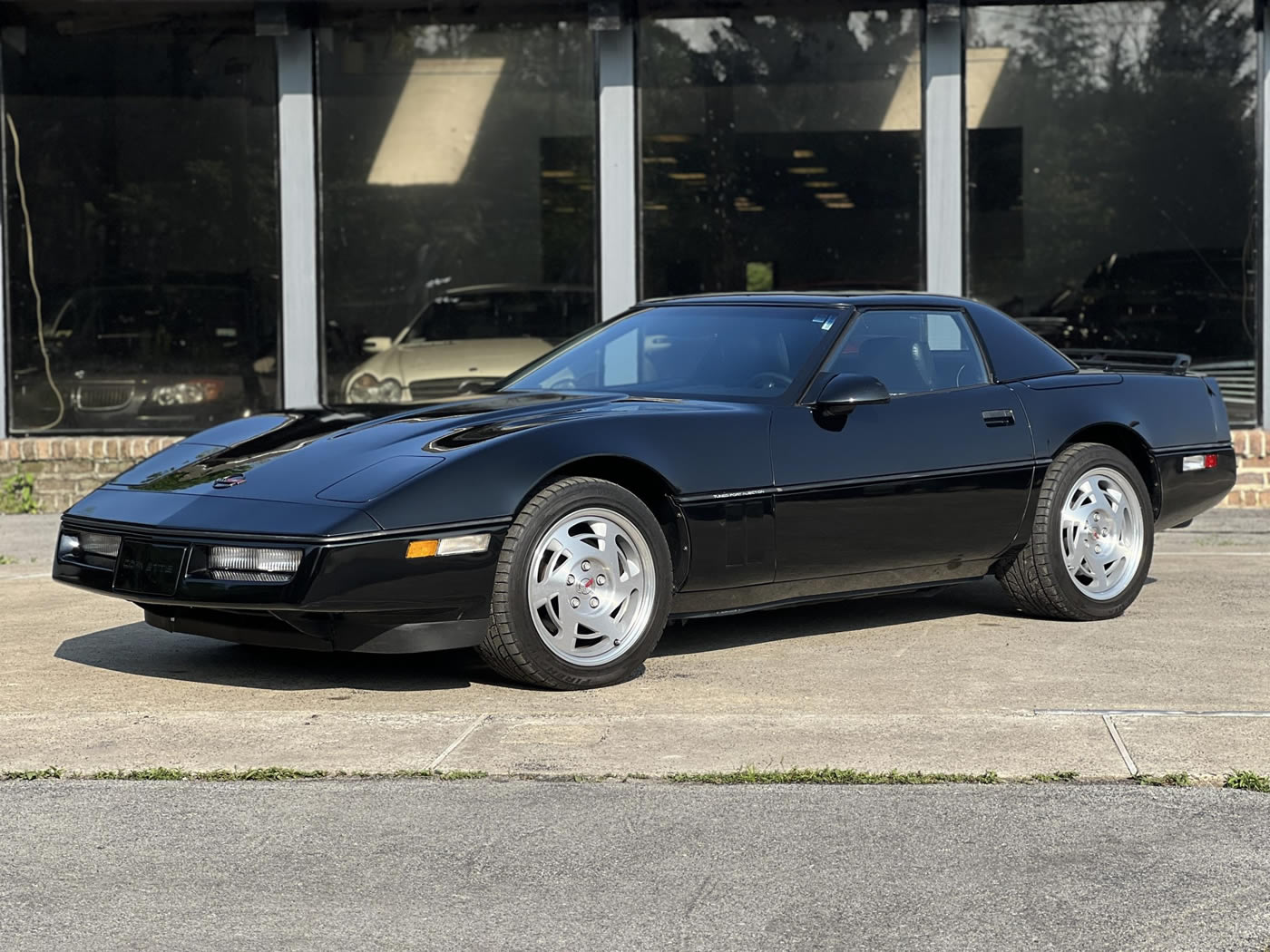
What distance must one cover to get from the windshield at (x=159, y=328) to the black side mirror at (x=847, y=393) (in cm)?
763

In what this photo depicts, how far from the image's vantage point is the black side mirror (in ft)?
21.9

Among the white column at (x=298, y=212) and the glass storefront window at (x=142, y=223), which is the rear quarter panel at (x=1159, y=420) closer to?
the white column at (x=298, y=212)

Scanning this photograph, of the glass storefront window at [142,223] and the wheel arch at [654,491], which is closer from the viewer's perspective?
the wheel arch at [654,491]

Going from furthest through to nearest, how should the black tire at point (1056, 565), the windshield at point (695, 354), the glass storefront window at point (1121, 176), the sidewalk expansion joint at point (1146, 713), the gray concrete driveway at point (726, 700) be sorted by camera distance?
the glass storefront window at point (1121, 176), the black tire at point (1056, 565), the windshield at point (695, 354), the sidewalk expansion joint at point (1146, 713), the gray concrete driveway at point (726, 700)

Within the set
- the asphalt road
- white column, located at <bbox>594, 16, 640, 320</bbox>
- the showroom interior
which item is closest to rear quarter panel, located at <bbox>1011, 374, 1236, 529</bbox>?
the asphalt road

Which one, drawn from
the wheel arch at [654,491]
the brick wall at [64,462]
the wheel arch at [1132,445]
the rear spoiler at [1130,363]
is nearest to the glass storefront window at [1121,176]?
the rear spoiler at [1130,363]

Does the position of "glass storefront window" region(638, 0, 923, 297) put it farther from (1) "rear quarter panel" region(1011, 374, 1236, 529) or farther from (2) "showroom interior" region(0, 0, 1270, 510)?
(1) "rear quarter panel" region(1011, 374, 1236, 529)

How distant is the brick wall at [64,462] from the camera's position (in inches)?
513

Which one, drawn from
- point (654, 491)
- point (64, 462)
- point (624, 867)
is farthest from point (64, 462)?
point (624, 867)

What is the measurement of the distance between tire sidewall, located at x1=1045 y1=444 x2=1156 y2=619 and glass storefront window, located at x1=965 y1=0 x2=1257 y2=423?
5473 mm

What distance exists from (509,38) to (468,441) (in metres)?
8.12

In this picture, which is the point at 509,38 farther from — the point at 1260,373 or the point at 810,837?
the point at 810,837

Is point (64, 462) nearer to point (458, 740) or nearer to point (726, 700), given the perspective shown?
point (726, 700)

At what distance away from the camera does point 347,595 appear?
567 cm
